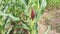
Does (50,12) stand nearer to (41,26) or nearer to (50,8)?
(50,8)

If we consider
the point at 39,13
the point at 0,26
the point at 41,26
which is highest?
the point at 39,13

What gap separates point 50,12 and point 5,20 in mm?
1979

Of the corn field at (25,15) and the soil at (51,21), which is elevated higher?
the corn field at (25,15)

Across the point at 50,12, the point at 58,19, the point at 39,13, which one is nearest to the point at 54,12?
the point at 50,12

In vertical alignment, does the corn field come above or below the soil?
above

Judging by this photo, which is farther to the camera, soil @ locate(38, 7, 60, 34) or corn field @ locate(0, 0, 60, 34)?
soil @ locate(38, 7, 60, 34)

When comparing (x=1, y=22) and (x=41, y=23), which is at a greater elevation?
(x=1, y=22)

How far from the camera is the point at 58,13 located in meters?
3.56

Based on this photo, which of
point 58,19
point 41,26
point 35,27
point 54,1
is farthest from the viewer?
point 54,1

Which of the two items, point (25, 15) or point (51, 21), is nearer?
point (25, 15)

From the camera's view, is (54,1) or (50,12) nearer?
(50,12)

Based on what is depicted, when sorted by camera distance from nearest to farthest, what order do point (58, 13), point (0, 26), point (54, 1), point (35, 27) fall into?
1. point (35, 27)
2. point (0, 26)
3. point (58, 13)
4. point (54, 1)

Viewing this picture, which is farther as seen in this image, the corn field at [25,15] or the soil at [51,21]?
the soil at [51,21]

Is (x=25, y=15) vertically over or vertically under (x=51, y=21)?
over
